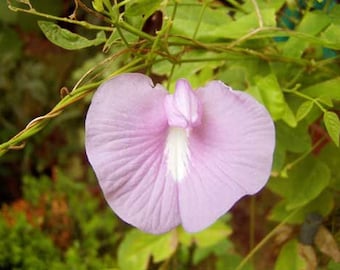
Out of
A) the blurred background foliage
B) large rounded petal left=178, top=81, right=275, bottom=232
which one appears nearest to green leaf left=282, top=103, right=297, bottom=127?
the blurred background foliage

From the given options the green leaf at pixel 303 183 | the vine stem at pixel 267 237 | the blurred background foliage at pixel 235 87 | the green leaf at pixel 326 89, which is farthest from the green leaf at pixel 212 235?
the green leaf at pixel 326 89

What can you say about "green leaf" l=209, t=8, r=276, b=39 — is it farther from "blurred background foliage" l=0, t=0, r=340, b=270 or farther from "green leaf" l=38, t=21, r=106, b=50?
"green leaf" l=38, t=21, r=106, b=50

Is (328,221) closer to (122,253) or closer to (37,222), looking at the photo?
(122,253)

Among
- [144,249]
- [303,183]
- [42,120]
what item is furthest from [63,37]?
[144,249]

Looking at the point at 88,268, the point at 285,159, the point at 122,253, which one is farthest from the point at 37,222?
the point at 285,159

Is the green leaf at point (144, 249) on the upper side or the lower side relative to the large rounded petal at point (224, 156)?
lower

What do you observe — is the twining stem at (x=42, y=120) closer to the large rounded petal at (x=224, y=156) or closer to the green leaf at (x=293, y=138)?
the large rounded petal at (x=224, y=156)
